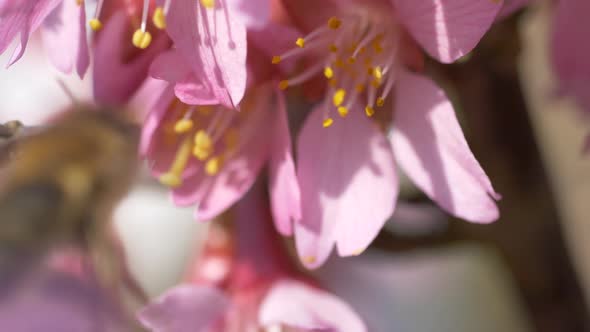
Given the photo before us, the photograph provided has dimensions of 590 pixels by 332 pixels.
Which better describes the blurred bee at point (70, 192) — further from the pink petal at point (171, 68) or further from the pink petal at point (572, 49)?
the pink petal at point (572, 49)

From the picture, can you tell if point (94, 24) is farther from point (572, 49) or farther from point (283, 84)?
point (572, 49)

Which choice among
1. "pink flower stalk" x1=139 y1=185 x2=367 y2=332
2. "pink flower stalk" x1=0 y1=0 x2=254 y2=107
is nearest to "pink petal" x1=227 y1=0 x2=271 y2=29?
"pink flower stalk" x1=0 y1=0 x2=254 y2=107

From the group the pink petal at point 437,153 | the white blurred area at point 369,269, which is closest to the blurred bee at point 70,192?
the white blurred area at point 369,269

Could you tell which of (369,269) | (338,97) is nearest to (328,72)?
(338,97)

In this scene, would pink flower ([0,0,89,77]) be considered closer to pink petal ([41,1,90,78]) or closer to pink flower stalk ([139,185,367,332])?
pink petal ([41,1,90,78])

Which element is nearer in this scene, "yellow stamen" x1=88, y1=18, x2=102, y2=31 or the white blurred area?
"yellow stamen" x1=88, y1=18, x2=102, y2=31
